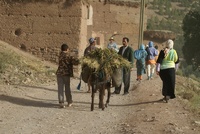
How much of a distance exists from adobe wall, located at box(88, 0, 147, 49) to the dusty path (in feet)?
44.5

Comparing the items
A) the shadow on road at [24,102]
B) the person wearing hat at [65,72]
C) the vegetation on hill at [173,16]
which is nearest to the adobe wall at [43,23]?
the shadow on road at [24,102]

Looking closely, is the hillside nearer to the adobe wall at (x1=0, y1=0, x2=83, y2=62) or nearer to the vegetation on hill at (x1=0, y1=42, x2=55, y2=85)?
the vegetation on hill at (x1=0, y1=42, x2=55, y2=85)

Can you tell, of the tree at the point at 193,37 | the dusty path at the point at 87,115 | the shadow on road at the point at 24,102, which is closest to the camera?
the dusty path at the point at 87,115

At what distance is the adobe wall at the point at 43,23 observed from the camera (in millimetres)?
→ 18203

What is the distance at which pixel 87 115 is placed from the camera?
378 inches

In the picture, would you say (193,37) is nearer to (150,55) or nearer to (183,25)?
(183,25)

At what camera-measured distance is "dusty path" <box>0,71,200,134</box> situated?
8.21 m

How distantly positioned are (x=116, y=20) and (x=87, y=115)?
58.2ft

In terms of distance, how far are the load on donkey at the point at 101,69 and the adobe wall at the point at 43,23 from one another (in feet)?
25.6

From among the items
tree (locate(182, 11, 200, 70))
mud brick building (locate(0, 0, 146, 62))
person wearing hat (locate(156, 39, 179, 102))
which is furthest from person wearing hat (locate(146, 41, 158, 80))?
tree (locate(182, 11, 200, 70))

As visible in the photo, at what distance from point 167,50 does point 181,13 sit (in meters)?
66.0

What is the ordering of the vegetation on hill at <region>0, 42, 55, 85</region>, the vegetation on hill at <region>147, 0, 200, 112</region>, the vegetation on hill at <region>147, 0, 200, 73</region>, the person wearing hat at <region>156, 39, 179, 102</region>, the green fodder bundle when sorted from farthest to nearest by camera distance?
the vegetation on hill at <region>147, 0, 200, 73</region> → the vegetation on hill at <region>147, 0, 200, 112</region> → the vegetation on hill at <region>0, 42, 55, 85</region> → the person wearing hat at <region>156, 39, 179, 102</region> → the green fodder bundle

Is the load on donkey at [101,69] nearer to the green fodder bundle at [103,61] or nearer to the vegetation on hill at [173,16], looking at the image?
the green fodder bundle at [103,61]

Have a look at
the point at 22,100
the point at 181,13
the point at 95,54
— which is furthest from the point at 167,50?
the point at 181,13
